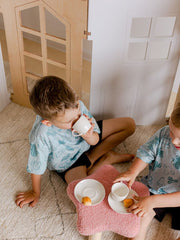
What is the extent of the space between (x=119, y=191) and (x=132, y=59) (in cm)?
73

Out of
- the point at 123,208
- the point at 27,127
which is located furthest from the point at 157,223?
the point at 27,127

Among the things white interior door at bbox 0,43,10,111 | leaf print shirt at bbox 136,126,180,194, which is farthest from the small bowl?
white interior door at bbox 0,43,10,111

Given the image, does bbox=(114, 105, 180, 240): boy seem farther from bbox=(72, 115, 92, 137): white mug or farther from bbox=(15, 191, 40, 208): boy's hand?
bbox=(15, 191, 40, 208): boy's hand

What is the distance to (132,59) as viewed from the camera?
1.43 meters

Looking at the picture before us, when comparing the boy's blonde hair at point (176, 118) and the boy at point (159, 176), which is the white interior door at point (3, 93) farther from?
the boy's blonde hair at point (176, 118)

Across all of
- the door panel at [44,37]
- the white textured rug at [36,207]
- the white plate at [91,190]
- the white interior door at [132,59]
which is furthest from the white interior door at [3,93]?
the white plate at [91,190]

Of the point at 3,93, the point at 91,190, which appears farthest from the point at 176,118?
the point at 3,93

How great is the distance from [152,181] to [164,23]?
88cm

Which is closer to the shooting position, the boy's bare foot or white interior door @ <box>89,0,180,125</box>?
white interior door @ <box>89,0,180,125</box>

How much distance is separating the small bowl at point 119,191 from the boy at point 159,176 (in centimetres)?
3

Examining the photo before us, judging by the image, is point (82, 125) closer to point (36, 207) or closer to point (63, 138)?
point (63, 138)

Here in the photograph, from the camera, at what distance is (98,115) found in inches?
64.4

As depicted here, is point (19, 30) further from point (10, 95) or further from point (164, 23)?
point (164, 23)

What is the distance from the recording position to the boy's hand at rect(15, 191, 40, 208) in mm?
1295
